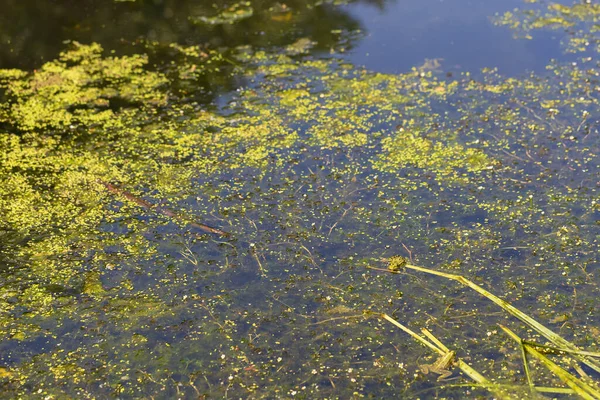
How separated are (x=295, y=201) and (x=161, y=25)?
339 cm

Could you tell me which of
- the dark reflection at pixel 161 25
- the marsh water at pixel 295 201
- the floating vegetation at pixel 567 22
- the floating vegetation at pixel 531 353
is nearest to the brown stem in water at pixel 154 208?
the marsh water at pixel 295 201

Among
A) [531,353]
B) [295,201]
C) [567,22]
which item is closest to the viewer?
[531,353]

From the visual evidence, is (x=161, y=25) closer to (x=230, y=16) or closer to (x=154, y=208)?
(x=230, y=16)

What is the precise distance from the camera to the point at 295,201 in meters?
4.22

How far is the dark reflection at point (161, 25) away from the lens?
21.1 feet

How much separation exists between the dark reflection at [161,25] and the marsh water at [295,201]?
41mm

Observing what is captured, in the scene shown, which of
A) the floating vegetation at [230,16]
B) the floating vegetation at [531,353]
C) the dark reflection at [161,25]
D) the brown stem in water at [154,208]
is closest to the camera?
the floating vegetation at [531,353]

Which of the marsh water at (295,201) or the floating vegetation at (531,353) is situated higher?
the marsh water at (295,201)

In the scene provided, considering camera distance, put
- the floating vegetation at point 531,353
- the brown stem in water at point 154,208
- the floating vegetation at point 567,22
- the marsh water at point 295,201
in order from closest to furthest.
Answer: the floating vegetation at point 531,353 → the marsh water at point 295,201 → the brown stem in water at point 154,208 → the floating vegetation at point 567,22

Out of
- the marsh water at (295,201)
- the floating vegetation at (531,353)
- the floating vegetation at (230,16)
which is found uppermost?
the floating vegetation at (230,16)

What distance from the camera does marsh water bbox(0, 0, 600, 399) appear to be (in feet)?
10.4

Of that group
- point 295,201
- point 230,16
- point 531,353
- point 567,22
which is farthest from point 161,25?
point 531,353

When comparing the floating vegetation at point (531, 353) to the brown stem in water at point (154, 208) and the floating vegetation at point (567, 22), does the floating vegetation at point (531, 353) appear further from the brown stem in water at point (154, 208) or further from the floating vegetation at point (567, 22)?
the floating vegetation at point (567, 22)

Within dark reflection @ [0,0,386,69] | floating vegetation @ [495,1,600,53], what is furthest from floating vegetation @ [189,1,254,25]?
floating vegetation @ [495,1,600,53]
